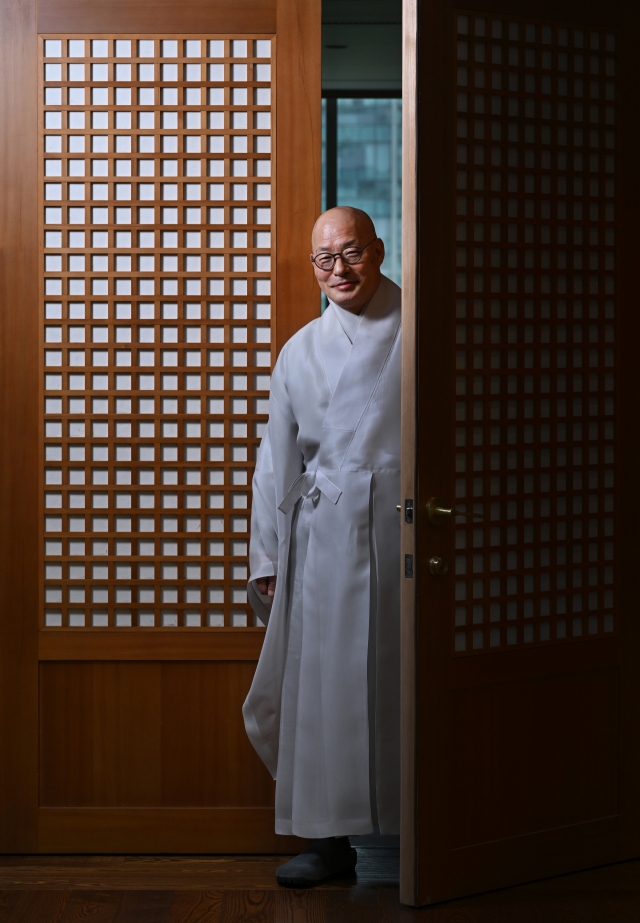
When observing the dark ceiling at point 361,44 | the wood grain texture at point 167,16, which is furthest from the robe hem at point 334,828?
the dark ceiling at point 361,44

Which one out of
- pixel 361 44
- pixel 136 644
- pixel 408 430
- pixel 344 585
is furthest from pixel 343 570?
pixel 361 44

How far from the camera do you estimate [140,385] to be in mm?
2314

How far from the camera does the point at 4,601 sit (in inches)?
90.9

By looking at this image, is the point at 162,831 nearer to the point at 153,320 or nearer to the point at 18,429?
the point at 18,429

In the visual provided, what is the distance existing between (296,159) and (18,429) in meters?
0.98

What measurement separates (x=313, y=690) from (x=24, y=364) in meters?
1.08

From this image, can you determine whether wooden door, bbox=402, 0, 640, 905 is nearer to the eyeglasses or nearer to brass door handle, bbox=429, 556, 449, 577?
brass door handle, bbox=429, 556, 449, 577

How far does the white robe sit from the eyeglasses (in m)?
0.10

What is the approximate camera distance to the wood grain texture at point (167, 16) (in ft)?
7.41

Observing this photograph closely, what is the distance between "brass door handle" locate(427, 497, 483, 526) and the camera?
1967 mm

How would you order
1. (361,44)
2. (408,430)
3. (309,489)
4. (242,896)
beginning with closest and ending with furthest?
(408,430)
(242,896)
(309,489)
(361,44)

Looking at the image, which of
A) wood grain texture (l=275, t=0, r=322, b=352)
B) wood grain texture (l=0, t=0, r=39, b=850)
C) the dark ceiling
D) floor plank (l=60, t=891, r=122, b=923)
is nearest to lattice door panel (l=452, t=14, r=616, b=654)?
wood grain texture (l=275, t=0, r=322, b=352)

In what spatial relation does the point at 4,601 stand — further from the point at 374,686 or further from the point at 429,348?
the point at 429,348

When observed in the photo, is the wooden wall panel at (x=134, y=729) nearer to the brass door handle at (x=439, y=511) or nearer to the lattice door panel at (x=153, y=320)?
the lattice door panel at (x=153, y=320)
